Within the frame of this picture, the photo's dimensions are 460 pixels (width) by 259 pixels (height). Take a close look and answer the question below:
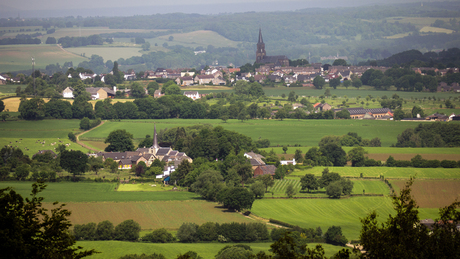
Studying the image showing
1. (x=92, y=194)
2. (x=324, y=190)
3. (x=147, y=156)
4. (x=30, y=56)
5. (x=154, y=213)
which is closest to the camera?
(x=154, y=213)

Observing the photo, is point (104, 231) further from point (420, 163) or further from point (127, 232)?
point (420, 163)

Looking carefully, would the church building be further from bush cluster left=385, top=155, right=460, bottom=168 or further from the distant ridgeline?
bush cluster left=385, top=155, right=460, bottom=168

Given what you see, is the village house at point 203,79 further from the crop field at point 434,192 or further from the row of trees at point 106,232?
the row of trees at point 106,232

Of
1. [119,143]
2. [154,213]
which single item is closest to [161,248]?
[154,213]

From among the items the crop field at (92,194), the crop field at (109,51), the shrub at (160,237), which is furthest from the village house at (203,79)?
the crop field at (109,51)

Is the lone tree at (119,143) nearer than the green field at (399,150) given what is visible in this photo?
No
